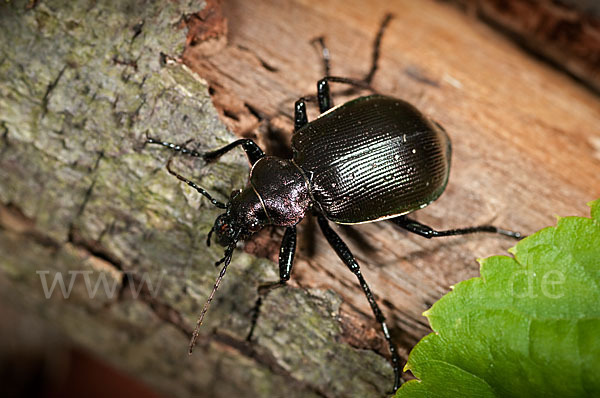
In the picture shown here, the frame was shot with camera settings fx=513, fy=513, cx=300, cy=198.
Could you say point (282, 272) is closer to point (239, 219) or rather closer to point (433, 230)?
point (239, 219)

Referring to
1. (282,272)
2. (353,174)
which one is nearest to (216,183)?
(282,272)

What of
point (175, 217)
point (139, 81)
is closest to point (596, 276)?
point (175, 217)

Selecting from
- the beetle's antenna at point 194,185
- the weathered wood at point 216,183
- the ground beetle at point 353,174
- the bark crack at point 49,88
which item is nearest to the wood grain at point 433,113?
the weathered wood at point 216,183

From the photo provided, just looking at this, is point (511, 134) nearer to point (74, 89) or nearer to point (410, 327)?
point (410, 327)

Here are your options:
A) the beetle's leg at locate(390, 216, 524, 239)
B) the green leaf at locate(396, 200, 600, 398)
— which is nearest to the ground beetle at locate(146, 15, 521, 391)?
the beetle's leg at locate(390, 216, 524, 239)

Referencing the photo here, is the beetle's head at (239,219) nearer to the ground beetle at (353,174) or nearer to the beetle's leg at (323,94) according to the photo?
the ground beetle at (353,174)

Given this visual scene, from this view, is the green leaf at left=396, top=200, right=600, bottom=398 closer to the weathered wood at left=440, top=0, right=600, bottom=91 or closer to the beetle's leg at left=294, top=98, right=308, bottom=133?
the beetle's leg at left=294, top=98, right=308, bottom=133
